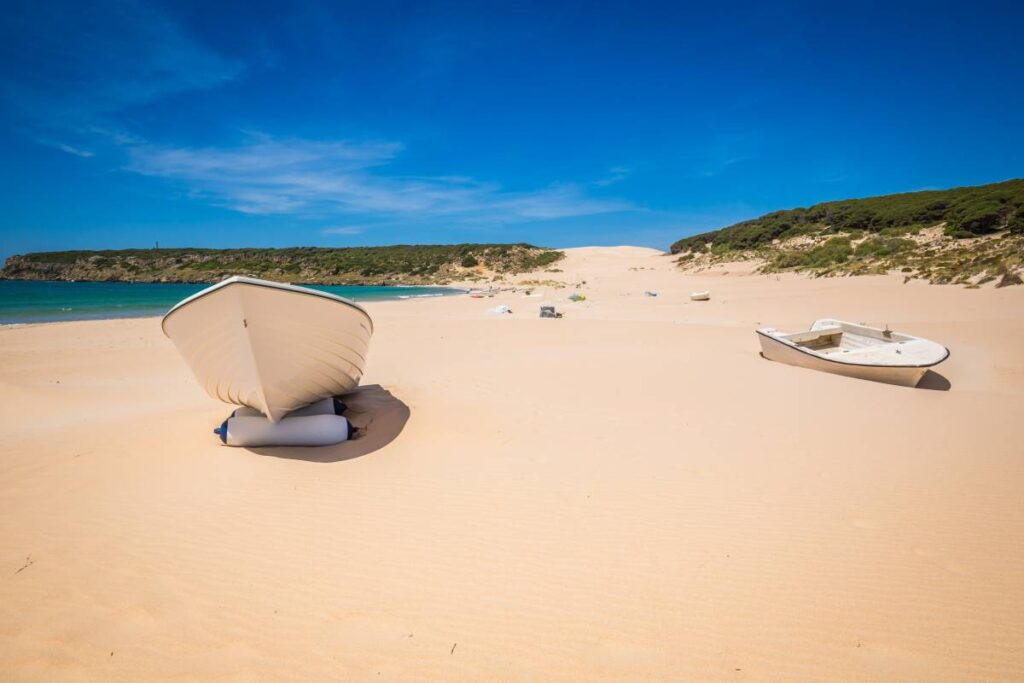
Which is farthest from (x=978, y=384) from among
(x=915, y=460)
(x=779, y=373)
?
(x=915, y=460)

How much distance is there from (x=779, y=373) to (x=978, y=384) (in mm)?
3546

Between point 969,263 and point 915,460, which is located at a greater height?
point 969,263

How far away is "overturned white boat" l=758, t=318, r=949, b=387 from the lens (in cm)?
772

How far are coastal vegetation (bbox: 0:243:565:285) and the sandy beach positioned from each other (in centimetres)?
6521

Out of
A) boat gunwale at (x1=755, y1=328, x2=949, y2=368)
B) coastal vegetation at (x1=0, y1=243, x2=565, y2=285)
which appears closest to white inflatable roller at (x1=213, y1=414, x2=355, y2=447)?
boat gunwale at (x1=755, y1=328, x2=949, y2=368)

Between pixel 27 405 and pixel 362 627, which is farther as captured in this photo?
pixel 27 405

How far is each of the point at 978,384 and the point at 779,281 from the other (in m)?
22.4

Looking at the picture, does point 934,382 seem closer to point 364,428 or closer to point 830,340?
point 830,340

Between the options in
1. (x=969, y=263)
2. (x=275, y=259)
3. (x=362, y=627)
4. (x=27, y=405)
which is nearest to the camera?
(x=362, y=627)

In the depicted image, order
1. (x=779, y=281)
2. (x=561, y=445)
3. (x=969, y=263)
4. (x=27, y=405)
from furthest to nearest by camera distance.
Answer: (x=779, y=281) < (x=969, y=263) < (x=27, y=405) < (x=561, y=445)

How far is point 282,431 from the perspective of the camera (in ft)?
17.4

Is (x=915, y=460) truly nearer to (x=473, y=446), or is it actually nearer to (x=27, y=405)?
(x=473, y=446)

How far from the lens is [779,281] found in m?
28.4

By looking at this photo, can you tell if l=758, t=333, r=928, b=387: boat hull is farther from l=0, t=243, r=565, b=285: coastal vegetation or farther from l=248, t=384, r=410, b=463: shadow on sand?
l=0, t=243, r=565, b=285: coastal vegetation
